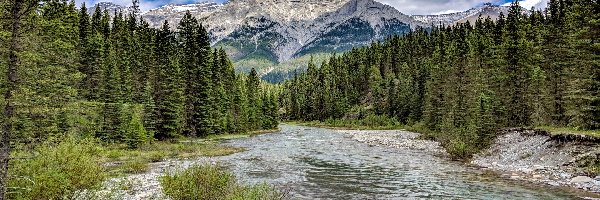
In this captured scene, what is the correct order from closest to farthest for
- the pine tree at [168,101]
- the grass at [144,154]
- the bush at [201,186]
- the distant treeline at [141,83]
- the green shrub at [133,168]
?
the bush at [201,186] → the green shrub at [133,168] → the grass at [144,154] → the distant treeline at [141,83] → the pine tree at [168,101]

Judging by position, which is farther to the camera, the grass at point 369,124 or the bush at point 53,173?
the grass at point 369,124

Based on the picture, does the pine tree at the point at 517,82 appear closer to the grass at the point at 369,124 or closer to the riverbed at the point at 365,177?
the riverbed at the point at 365,177

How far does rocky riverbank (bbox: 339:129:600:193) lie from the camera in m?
27.6

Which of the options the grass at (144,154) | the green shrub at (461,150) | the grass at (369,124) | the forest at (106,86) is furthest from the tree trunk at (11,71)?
the grass at (369,124)

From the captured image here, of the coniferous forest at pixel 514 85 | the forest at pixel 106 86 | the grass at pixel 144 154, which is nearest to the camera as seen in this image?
the forest at pixel 106 86

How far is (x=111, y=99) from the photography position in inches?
2216

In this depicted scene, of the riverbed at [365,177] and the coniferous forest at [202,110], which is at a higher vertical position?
the coniferous forest at [202,110]

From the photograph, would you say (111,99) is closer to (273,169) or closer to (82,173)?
(273,169)

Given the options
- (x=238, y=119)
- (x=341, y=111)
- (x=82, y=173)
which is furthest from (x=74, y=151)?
(x=341, y=111)

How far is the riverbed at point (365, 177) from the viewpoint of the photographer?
960 inches

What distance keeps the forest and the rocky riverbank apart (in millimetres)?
26135

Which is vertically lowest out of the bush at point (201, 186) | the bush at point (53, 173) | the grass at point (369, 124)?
the grass at point (369, 124)

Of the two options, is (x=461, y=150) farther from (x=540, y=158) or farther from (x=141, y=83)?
(x=141, y=83)

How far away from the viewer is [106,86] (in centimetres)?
5688
